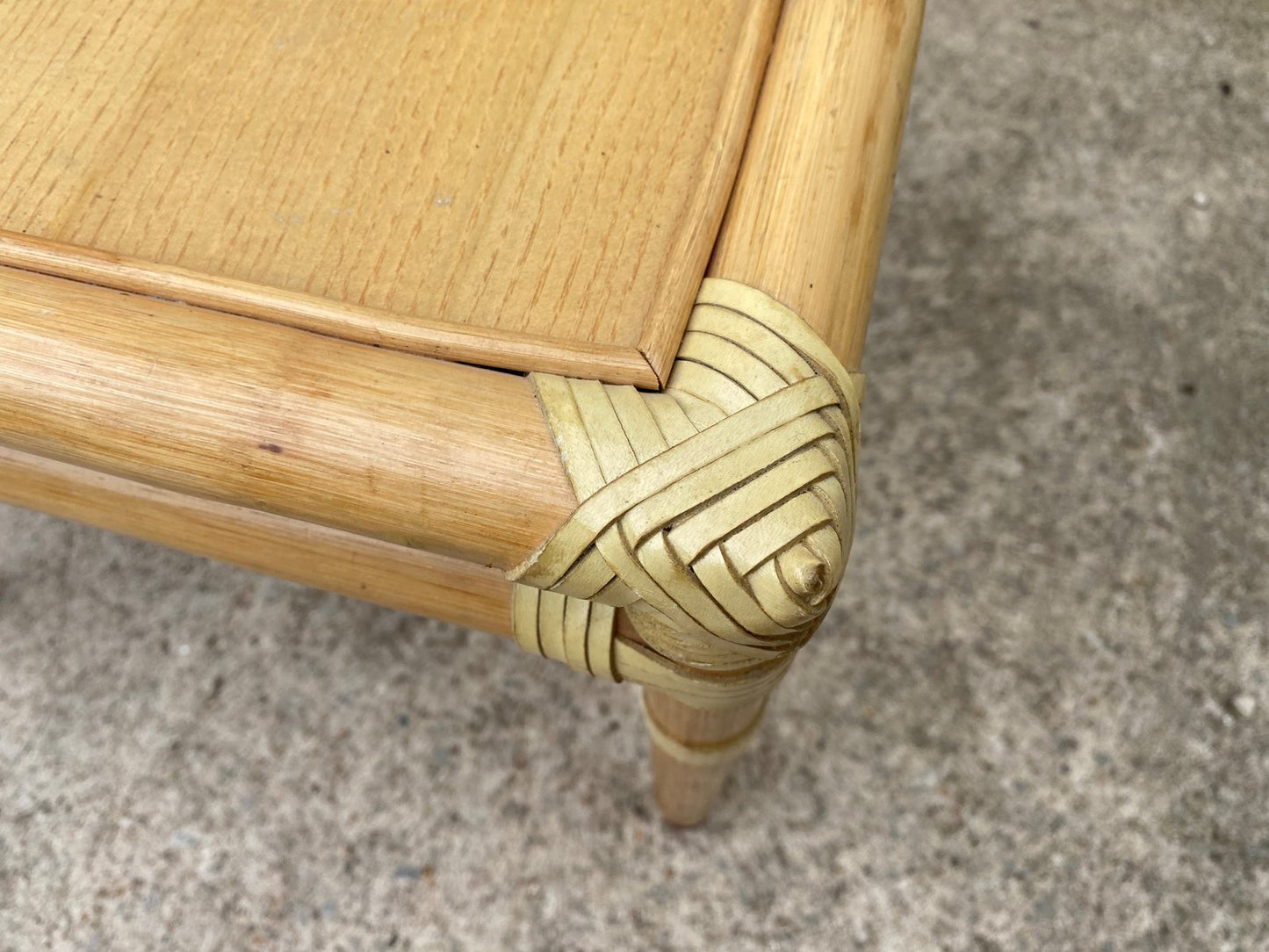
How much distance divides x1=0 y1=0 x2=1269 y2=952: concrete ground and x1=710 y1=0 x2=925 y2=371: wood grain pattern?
47cm

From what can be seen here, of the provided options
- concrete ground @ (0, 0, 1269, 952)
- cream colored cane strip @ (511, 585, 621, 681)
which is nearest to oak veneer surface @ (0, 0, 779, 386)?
cream colored cane strip @ (511, 585, 621, 681)

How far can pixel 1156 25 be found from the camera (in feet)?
4.16

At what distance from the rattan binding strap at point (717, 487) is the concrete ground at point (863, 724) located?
1.38 ft

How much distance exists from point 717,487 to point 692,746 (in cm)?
30

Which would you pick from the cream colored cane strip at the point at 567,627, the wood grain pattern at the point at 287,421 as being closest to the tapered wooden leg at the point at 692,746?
the cream colored cane strip at the point at 567,627

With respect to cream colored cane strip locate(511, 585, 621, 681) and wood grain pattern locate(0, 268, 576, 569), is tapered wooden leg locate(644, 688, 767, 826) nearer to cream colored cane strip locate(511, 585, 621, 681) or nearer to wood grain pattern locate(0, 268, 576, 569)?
cream colored cane strip locate(511, 585, 621, 681)

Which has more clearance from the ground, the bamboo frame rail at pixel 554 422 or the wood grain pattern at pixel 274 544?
the bamboo frame rail at pixel 554 422

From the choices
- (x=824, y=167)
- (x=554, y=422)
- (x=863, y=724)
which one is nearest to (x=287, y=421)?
(x=554, y=422)

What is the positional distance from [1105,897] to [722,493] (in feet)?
1.96

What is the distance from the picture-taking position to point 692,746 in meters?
0.70

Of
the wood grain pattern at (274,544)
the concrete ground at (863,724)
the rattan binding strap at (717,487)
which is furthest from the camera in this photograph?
the concrete ground at (863,724)

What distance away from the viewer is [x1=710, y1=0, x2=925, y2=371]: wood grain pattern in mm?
516

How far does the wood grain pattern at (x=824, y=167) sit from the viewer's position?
516 millimetres

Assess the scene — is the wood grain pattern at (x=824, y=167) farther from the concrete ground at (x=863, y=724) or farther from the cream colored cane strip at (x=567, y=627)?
the concrete ground at (x=863, y=724)
